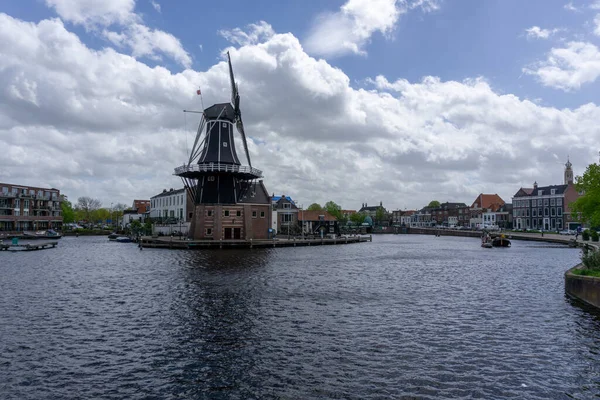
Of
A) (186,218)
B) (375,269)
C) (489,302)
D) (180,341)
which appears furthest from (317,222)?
(180,341)

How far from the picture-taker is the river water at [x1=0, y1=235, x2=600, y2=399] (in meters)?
13.6

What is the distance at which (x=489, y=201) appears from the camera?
Result: 159125 millimetres

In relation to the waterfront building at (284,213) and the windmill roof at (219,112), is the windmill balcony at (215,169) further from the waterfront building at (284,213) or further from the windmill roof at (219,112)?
the waterfront building at (284,213)

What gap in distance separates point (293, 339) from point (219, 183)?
55698 millimetres

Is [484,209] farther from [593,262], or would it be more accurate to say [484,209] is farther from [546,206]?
[593,262]

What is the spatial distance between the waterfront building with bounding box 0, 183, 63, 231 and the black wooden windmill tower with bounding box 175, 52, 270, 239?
63826 millimetres

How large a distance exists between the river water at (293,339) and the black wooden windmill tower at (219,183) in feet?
121

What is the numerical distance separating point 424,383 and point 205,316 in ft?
41.5

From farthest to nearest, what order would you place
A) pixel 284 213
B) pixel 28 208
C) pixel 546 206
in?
pixel 546 206
pixel 28 208
pixel 284 213

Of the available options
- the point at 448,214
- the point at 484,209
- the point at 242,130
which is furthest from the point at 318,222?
the point at 448,214

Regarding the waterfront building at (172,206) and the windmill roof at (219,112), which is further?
the waterfront building at (172,206)

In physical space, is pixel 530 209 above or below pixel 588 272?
above

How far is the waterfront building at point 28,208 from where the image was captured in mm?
106562

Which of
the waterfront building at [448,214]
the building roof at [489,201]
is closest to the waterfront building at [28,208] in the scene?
the building roof at [489,201]
